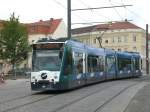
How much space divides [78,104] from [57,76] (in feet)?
21.9

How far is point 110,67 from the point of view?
47719 mm

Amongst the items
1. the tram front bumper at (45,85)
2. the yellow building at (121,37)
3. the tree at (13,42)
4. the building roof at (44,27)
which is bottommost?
the tram front bumper at (45,85)

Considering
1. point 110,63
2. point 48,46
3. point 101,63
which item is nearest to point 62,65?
point 48,46

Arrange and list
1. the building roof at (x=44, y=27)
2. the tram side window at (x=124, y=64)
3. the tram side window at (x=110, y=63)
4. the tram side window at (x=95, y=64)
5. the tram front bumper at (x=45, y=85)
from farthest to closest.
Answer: the building roof at (x=44, y=27), the tram side window at (x=124, y=64), the tram side window at (x=110, y=63), the tram side window at (x=95, y=64), the tram front bumper at (x=45, y=85)

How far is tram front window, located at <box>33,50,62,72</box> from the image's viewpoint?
28.2 metres

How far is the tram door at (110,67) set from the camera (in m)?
46.2

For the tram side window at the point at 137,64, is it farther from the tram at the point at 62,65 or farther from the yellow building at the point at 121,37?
the yellow building at the point at 121,37

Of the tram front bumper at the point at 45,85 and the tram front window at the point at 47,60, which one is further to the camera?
the tram front window at the point at 47,60

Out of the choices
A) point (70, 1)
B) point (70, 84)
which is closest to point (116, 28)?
point (70, 1)

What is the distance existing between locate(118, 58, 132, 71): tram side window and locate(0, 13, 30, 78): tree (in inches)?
902

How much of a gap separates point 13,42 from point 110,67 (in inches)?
1261

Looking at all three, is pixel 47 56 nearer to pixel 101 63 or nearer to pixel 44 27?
pixel 101 63

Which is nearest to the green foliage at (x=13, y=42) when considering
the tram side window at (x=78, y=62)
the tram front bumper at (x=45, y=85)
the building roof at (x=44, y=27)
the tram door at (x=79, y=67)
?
the tram door at (x=79, y=67)

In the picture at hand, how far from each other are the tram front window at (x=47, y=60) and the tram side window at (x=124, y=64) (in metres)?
24.3
